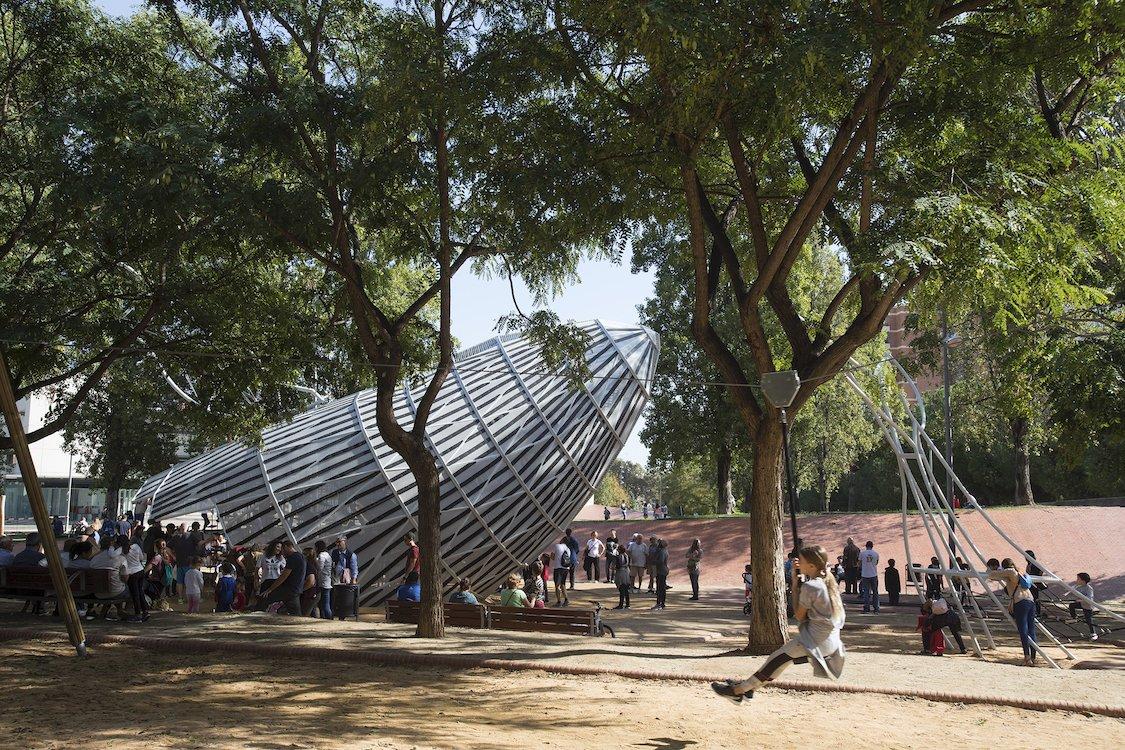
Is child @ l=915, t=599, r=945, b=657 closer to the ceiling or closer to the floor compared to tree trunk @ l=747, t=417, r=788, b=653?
closer to the floor

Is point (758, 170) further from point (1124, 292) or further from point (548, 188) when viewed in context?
point (1124, 292)

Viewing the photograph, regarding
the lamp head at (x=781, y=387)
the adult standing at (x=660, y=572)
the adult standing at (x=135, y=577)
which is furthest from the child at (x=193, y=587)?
the adult standing at (x=660, y=572)

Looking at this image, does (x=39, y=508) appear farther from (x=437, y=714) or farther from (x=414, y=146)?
(x=414, y=146)

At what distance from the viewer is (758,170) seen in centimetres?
1471

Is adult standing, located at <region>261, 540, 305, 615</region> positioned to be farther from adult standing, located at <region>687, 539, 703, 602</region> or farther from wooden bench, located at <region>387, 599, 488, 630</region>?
adult standing, located at <region>687, 539, 703, 602</region>

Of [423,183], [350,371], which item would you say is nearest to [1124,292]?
[423,183]

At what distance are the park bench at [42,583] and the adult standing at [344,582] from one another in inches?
158

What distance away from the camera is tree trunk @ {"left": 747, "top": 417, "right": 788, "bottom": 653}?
491 inches

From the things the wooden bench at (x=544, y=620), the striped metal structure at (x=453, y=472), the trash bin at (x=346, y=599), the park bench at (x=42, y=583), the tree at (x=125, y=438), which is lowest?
the wooden bench at (x=544, y=620)

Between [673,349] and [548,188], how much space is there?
2712cm

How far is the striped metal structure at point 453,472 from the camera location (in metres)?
19.5

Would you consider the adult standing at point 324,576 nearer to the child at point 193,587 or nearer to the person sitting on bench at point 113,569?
the child at point 193,587

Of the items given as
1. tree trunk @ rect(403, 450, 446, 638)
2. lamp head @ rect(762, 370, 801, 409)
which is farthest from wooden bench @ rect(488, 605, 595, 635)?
lamp head @ rect(762, 370, 801, 409)

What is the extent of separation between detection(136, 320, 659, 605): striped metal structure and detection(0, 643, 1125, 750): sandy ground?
8172 millimetres
